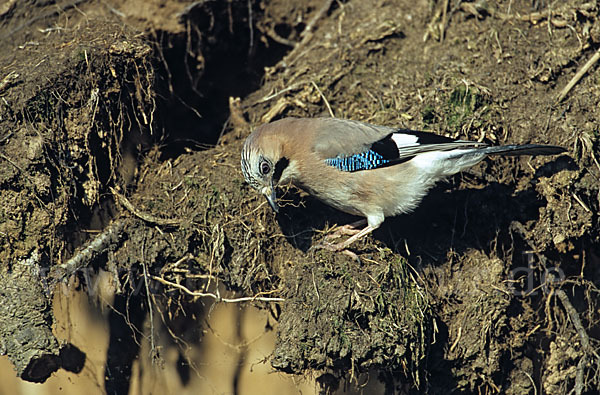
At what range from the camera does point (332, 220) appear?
230 inches

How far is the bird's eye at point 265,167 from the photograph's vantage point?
503 cm

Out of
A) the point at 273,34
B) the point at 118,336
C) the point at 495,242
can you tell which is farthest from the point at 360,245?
the point at 273,34

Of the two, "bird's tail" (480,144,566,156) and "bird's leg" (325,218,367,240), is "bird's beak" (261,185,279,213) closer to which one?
"bird's leg" (325,218,367,240)

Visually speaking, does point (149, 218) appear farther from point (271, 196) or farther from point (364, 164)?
point (364, 164)

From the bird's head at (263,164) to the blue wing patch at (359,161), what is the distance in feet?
1.57

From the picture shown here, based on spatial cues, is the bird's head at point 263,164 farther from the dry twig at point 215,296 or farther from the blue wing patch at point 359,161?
the dry twig at point 215,296

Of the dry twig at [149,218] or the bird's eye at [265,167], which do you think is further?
the dry twig at [149,218]

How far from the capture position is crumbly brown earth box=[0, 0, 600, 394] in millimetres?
5016

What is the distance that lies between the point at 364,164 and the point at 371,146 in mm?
172

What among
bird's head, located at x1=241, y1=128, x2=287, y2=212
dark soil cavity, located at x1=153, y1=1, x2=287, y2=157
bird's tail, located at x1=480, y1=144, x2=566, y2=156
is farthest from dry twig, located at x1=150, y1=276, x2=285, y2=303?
bird's tail, located at x1=480, y1=144, x2=566, y2=156

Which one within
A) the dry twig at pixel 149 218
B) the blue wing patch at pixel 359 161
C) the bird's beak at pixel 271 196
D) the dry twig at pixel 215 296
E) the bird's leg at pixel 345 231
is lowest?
the dry twig at pixel 215 296

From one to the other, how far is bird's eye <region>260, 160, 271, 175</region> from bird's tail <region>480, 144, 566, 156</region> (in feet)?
6.03

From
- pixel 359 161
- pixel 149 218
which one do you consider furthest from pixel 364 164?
pixel 149 218

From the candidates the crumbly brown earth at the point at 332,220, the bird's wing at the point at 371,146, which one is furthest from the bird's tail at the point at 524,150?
the crumbly brown earth at the point at 332,220
